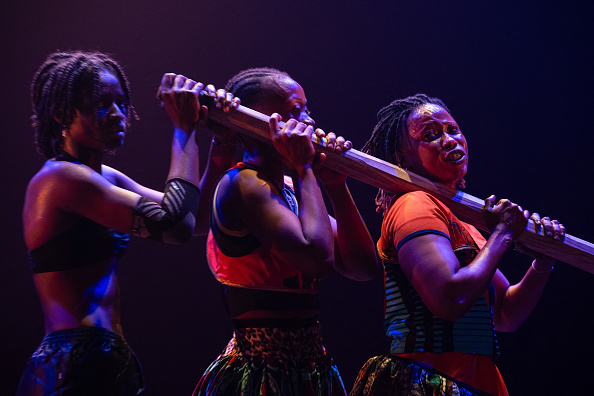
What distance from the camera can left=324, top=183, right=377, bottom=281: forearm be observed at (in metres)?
1.78

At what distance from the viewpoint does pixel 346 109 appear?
3.06 m

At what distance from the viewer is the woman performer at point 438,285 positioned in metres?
1.48

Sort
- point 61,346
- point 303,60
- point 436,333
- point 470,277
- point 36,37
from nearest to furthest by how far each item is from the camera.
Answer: point 61,346
point 470,277
point 436,333
point 36,37
point 303,60

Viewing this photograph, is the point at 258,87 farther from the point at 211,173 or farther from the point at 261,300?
the point at 261,300

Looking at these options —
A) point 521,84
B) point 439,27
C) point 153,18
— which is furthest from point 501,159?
point 153,18

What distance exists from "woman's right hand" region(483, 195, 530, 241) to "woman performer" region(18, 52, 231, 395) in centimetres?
93

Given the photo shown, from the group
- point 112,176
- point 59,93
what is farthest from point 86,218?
point 59,93

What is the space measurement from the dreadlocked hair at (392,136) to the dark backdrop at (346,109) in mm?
951

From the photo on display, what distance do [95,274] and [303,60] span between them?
1952 millimetres

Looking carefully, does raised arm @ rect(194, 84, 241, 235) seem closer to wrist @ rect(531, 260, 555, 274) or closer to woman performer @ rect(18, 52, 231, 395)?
woman performer @ rect(18, 52, 231, 395)

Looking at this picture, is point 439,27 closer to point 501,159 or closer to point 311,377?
point 501,159

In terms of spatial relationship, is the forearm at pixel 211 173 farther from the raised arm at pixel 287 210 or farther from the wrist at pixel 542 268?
the wrist at pixel 542 268

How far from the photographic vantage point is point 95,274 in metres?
1.45

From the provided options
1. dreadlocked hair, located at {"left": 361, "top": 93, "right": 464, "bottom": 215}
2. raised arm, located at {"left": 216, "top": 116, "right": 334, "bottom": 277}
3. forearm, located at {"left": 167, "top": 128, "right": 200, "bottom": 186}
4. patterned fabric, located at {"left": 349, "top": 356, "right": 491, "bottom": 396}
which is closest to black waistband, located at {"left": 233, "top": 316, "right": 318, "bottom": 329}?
raised arm, located at {"left": 216, "top": 116, "right": 334, "bottom": 277}
